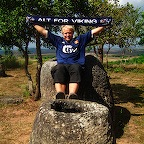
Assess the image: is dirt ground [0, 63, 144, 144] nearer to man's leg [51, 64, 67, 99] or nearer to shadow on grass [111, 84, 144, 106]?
shadow on grass [111, 84, 144, 106]

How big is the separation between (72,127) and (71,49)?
9.99 feet

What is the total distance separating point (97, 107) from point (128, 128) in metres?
4.81

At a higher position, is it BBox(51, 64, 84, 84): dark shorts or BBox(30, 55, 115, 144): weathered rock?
BBox(51, 64, 84, 84): dark shorts

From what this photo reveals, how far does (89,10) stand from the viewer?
43.4 feet

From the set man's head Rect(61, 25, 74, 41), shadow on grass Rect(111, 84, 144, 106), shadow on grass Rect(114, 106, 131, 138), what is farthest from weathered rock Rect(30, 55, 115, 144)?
shadow on grass Rect(111, 84, 144, 106)

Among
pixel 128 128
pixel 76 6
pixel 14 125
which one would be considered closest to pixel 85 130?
pixel 128 128

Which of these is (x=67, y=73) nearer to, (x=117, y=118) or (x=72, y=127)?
(x=72, y=127)

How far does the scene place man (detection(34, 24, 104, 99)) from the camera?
7.11 meters

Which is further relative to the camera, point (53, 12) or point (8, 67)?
point (8, 67)

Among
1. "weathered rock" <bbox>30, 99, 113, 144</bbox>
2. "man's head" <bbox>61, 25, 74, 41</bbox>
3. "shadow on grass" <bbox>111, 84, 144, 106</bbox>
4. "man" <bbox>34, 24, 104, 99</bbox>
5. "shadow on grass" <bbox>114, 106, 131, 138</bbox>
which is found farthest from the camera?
"shadow on grass" <bbox>111, 84, 144, 106</bbox>

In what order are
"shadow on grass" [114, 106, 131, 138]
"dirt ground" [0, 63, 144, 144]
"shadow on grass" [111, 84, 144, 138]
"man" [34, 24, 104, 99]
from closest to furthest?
1. "man" [34, 24, 104, 99]
2. "dirt ground" [0, 63, 144, 144]
3. "shadow on grass" [114, 106, 131, 138]
4. "shadow on grass" [111, 84, 144, 138]

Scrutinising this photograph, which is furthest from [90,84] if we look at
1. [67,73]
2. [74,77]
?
[74,77]

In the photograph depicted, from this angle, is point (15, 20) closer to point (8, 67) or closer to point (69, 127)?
point (69, 127)

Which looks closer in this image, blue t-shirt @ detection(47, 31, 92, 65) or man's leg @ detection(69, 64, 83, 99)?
man's leg @ detection(69, 64, 83, 99)
